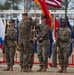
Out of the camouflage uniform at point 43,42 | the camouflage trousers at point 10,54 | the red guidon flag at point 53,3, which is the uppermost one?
the red guidon flag at point 53,3

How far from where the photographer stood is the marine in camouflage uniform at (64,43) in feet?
44.2

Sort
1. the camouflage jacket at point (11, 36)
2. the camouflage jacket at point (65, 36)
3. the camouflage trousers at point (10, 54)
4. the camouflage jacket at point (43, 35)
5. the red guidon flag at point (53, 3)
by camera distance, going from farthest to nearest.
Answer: the red guidon flag at point (53, 3) → the camouflage trousers at point (10, 54) → the camouflage jacket at point (11, 36) → the camouflage jacket at point (43, 35) → the camouflage jacket at point (65, 36)

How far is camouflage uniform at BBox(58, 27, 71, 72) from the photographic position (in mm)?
13469

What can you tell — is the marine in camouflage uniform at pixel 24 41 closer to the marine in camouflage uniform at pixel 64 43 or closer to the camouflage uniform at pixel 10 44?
the camouflage uniform at pixel 10 44

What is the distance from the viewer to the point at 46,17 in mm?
14172

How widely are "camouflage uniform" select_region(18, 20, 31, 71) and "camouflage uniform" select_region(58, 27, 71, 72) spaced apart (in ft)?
3.26

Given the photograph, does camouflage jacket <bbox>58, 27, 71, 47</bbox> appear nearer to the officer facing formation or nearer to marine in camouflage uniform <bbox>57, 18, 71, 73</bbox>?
Answer: marine in camouflage uniform <bbox>57, 18, 71, 73</bbox>

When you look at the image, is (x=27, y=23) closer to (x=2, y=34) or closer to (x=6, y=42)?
(x=6, y=42)

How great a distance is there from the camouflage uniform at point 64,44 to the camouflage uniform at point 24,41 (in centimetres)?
99

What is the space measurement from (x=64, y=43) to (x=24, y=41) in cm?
124

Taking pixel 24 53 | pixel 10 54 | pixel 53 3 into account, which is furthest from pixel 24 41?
pixel 53 3

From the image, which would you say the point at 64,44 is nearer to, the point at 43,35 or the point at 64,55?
the point at 64,55

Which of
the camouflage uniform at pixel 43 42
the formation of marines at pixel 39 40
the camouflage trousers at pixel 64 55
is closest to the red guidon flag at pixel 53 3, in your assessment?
the formation of marines at pixel 39 40

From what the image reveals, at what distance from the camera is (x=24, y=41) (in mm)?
13508
